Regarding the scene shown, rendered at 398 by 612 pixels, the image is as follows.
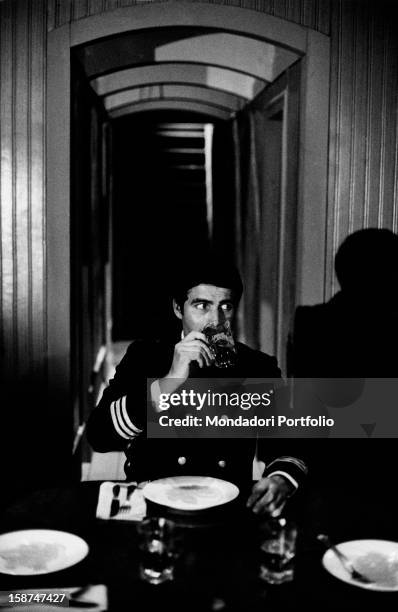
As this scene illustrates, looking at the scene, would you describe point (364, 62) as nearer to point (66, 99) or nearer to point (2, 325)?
point (66, 99)

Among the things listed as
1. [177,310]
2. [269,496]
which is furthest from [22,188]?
[269,496]

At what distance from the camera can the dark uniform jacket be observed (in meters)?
2.05

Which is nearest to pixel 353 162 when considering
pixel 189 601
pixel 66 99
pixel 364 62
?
pixel 364 62

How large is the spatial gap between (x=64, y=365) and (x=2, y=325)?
1.17 ft

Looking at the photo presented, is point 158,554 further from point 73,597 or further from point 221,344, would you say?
point 221,344

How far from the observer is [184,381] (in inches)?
81.8

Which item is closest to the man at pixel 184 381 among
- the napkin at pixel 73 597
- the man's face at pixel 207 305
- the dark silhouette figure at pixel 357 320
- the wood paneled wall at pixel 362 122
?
the man's face at pixel 207 305

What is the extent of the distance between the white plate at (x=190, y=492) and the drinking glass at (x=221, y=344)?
360mm

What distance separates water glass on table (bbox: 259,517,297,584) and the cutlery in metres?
0.09

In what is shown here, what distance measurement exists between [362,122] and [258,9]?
0.72 metres

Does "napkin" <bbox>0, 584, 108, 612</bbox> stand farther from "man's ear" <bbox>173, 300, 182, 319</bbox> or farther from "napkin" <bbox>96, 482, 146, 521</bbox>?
"man's ear" <bbox>173, 300, 182, 319</bbox>

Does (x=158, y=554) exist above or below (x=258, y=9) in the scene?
below

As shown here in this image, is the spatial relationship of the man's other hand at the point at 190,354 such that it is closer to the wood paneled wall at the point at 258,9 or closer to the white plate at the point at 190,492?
the white plate at the point at 190,492

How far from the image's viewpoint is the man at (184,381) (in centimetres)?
204
